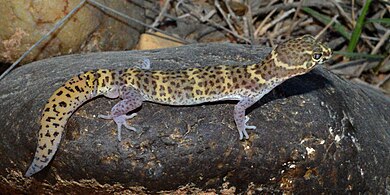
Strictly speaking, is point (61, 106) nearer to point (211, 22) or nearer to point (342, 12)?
point (211, 22)

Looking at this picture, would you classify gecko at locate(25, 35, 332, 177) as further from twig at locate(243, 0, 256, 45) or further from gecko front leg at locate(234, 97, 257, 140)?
twig at locate(243, 0, 256, 45)

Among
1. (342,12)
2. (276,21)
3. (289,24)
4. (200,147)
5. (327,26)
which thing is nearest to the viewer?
(200,147)

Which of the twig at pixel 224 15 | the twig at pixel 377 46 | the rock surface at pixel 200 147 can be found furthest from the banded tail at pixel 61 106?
the twig at pixel 377 46

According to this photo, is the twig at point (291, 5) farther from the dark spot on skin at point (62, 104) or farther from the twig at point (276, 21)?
the dark spot on skin at point (62, 104)

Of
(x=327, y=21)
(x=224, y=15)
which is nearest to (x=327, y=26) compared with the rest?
(x=327, y=21)

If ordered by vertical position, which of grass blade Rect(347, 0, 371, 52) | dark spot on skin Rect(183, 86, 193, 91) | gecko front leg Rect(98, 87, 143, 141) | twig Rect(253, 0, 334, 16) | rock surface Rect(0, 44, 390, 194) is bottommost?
rock surface Rect(0, 44, 390, 194)

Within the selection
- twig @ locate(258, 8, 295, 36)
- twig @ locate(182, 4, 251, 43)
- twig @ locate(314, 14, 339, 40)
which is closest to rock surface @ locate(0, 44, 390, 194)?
twig @ locate(182, 4, 251, 43)

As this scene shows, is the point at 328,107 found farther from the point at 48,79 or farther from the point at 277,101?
the point at 48,79

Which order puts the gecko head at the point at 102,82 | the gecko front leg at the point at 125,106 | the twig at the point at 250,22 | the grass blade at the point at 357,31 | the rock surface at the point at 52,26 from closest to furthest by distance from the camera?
the gecko front leg at the point at 125,106
the gecko head at the point at 102,82
the rock surface at the point at 52,26
the grass blade at the point at 357,31
the twig at the point at 250,22
